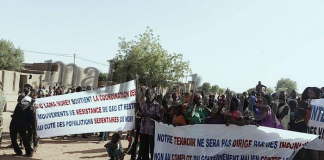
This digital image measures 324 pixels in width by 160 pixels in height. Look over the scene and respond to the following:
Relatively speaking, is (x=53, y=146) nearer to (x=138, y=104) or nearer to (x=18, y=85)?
(x=138, y=104)

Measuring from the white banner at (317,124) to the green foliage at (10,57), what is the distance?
1763 inches

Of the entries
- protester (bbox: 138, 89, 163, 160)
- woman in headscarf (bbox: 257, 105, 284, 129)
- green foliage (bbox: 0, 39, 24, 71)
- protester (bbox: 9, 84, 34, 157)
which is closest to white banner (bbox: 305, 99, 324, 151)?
woman in headscarf (bbox: 257, 105, 284, 129)

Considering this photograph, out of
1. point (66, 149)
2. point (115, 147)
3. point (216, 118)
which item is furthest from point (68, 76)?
point (216, 118)

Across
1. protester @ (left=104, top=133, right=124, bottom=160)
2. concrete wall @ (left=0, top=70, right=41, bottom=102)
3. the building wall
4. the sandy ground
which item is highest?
the building wall

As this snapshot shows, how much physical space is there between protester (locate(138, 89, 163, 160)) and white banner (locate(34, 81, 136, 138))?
512 mm

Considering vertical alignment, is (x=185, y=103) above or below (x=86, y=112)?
above

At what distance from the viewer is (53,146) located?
9.87 meters

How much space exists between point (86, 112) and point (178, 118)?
2282 millimetres

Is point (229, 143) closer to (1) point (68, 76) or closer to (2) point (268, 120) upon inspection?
(2) point (268, 120)

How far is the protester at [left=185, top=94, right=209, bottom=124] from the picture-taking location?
708cm

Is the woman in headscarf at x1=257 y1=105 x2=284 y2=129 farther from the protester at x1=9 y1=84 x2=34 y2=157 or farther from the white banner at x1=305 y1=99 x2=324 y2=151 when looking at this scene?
the protester at x1=9 y1=84 x2=34 y2=157

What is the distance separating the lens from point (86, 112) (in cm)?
791

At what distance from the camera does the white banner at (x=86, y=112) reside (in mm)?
7840

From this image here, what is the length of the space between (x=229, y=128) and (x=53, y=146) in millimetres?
5520
